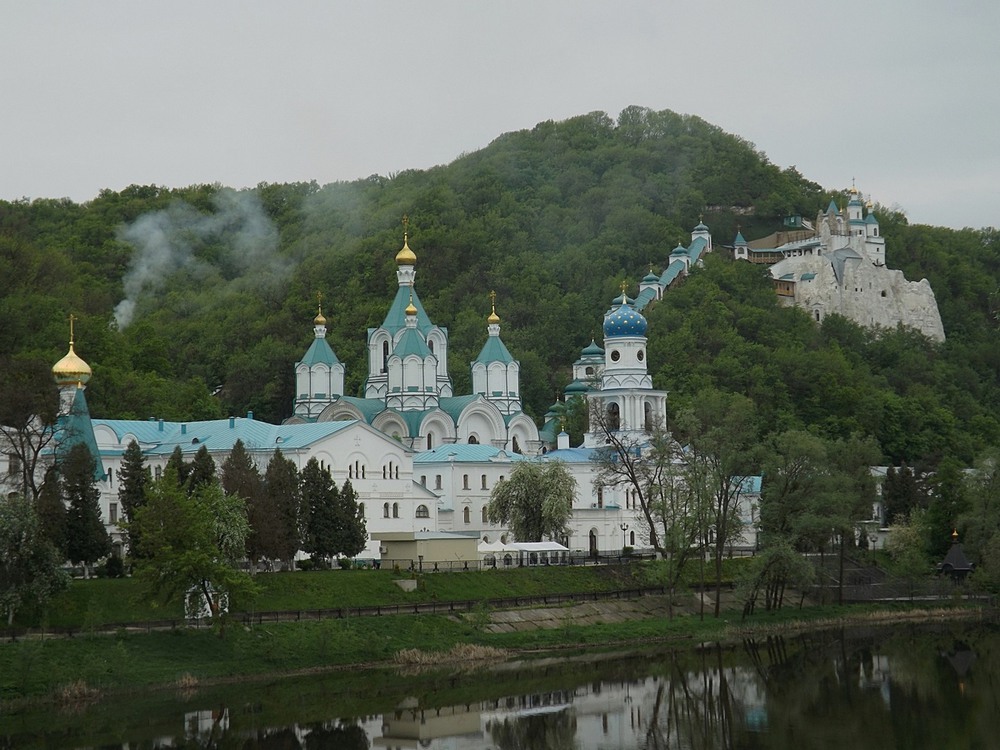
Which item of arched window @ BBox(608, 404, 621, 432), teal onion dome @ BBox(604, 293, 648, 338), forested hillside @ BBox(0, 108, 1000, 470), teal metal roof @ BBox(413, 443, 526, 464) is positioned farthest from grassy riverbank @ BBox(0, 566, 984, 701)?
forested hillside @ BBox(0, 108, 1000, 470)

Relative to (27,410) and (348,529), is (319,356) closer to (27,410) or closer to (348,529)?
(348,529)

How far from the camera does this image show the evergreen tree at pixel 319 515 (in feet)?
175

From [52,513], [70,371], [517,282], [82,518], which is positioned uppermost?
[517,282]

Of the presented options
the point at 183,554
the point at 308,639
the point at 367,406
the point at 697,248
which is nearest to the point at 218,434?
the point at 367,406

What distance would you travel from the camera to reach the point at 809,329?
108 meters

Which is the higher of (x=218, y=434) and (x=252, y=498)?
(x=218, y=434)

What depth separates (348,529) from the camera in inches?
2132

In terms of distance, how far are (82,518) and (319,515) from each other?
872 cm

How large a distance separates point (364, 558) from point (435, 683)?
18.2 metres

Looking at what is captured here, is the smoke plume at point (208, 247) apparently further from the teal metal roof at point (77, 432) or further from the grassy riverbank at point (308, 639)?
the grassy riverbank at point (308, 639)

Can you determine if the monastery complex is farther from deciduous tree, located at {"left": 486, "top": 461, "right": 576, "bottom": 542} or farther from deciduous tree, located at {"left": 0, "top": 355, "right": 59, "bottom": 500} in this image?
deciduous tree, located at {"left": 0, "top": 355, "right": 59, "bottom": 500}

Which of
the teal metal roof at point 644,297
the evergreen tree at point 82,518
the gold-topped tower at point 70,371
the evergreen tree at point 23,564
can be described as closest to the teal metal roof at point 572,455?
the gold-topped tower at point 70,371

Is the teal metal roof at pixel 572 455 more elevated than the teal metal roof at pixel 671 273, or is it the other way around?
the teal metal roof at pixel 671 273

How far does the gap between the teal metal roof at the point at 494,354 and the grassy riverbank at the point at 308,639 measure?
899 inches
